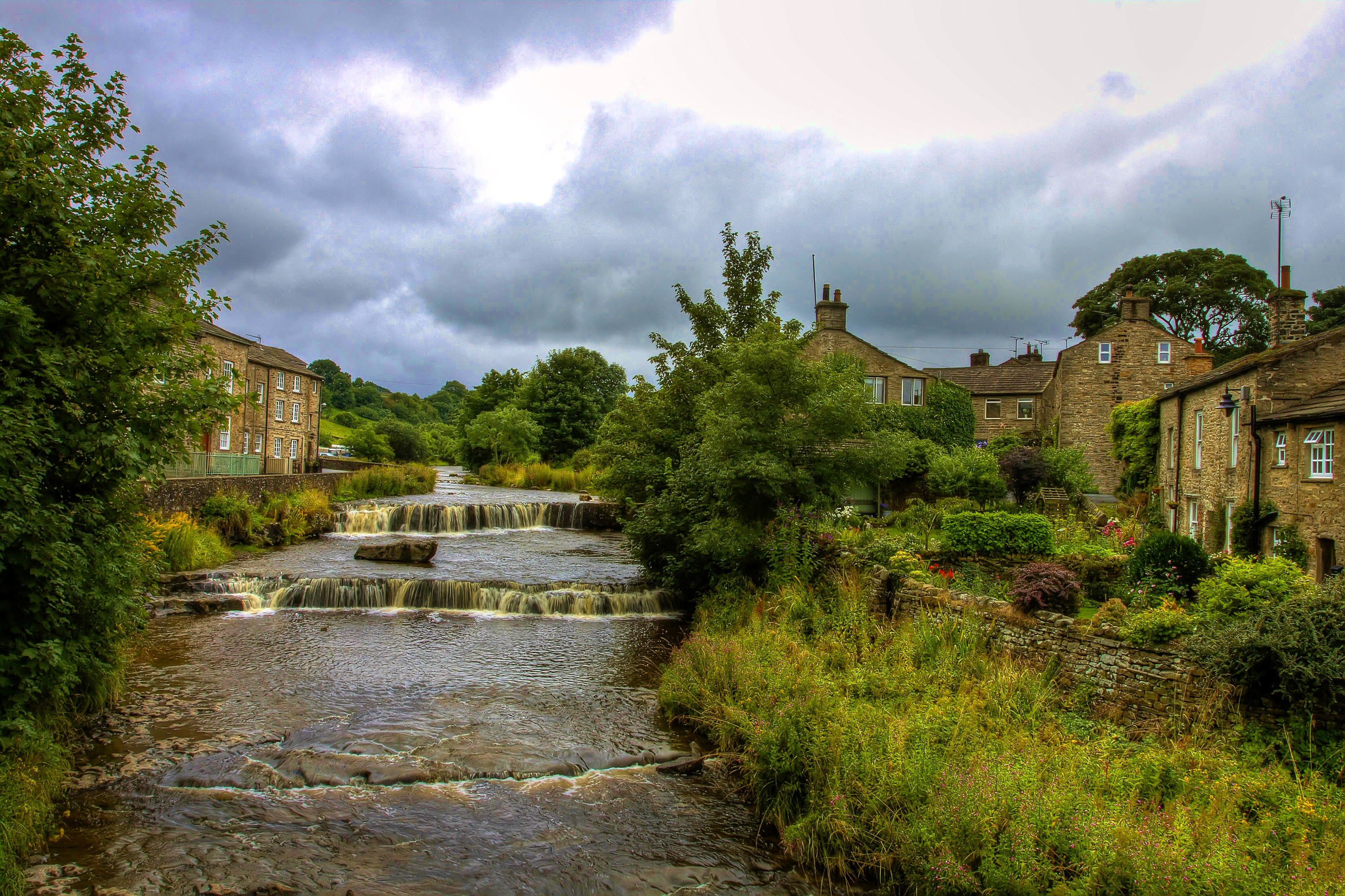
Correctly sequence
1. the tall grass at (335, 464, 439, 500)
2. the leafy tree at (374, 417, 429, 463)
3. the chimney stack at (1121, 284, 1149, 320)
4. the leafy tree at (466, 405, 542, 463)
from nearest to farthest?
the chimney stack at (1121, 284, 1149, 320) → the tall grass at (335, 464, 439, 500) → the leafy tree at (466, 405, 542, 463) → the leafy tree at (374, 417, 429, 463)

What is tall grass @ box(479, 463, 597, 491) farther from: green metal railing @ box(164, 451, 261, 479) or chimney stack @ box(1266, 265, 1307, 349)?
chimney stack @ box(1266, 265, 1307, 349)

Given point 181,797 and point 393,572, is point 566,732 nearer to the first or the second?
point 181,797

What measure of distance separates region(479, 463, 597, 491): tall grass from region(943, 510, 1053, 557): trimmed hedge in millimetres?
33517

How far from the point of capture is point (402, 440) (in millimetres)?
81812

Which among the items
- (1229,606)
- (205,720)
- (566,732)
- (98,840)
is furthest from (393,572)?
(1229,606)

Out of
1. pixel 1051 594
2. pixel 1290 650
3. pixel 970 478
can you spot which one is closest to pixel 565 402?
pixel 970 478

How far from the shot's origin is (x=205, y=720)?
396 inches

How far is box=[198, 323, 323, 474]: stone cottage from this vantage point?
42.2 metres

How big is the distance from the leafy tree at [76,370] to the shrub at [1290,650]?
11.6 metres

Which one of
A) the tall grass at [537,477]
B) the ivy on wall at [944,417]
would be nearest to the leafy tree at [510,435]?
the tall grass at [537,477]

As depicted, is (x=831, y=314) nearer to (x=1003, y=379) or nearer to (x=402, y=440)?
(x=1003, y=379)

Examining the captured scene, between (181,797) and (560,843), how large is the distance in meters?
4.24

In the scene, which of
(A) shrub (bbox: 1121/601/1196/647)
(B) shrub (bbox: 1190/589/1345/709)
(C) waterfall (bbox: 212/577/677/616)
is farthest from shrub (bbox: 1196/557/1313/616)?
(C) waterfall (bbox: 212/577/677/616)

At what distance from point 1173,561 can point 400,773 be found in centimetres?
1204
